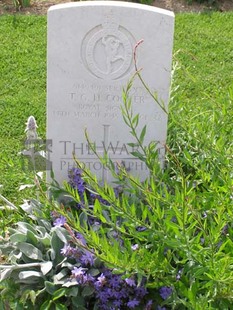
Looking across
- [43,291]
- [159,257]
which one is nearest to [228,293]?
[159,257]

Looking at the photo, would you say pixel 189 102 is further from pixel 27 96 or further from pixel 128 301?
pixel 128 301

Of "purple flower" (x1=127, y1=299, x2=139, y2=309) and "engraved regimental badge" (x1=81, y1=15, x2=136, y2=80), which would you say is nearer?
"purple flower" (x1=127, y1=299, x2=139, y2=309)

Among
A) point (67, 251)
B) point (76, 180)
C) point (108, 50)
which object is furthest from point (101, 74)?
point (67, 251)

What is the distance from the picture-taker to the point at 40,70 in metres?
5.56

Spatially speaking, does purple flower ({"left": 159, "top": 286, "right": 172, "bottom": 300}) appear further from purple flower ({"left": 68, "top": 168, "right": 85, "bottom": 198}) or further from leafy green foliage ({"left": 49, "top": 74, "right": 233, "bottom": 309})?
purple flower ({"left": 68, "top": 168, "right": 85, "bottom": 198})

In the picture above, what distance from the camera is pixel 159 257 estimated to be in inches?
109

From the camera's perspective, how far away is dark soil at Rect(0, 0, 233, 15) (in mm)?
6523

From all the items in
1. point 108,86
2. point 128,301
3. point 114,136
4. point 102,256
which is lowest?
point 128,301

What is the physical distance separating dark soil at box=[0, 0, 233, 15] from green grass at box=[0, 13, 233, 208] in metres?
0.22

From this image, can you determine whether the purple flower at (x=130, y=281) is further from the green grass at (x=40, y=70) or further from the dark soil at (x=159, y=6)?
the dark soil at (x=159, y=6)

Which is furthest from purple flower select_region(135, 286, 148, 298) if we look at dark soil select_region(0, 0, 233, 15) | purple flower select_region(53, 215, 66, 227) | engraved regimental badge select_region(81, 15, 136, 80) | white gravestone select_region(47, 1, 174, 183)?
dark soil select_region(0, 0, 233, 15)

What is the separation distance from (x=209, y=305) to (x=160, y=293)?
47 centimetres

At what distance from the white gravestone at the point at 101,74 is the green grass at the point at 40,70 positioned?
519 mm

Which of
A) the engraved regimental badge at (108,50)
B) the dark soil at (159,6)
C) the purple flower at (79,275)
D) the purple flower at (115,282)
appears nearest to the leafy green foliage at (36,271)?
the purple flower at (79,275)
